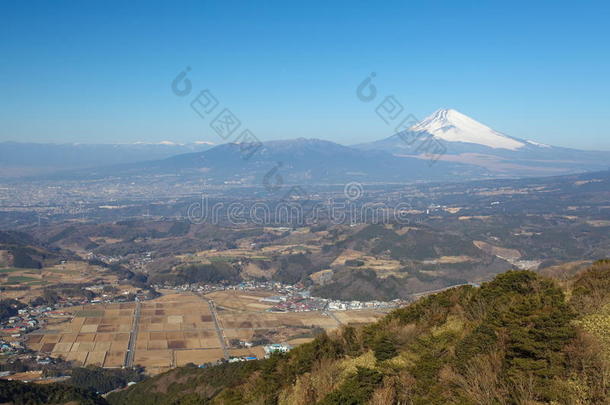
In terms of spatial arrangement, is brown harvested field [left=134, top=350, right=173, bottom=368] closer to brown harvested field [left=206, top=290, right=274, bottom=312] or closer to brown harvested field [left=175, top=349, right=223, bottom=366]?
brown harvested field [left=175, top=349, right=223, bottom=366]

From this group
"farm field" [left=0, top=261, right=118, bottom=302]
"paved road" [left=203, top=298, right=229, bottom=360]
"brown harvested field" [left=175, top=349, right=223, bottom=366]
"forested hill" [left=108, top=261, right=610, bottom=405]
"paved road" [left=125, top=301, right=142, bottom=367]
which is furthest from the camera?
"farm field" [left=0, top=261, right=118, bottom=302]

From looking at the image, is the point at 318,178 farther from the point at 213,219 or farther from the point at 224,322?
the point at 224,322

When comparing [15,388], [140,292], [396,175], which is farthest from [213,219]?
[396,175]

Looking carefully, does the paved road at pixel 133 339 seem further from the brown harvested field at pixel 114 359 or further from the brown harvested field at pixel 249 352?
the brown harvested field at pixel 249 352

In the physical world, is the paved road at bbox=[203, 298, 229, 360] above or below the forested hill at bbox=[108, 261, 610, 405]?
below

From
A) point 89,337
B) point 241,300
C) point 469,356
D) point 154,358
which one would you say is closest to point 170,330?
point 89,337

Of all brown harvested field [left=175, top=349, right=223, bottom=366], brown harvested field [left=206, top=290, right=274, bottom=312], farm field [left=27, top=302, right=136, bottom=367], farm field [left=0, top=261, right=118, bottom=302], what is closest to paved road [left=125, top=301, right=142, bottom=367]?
farm field [left=27, top=302, right=136, bottom=367]
